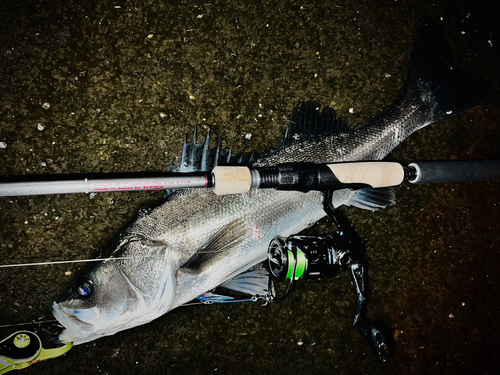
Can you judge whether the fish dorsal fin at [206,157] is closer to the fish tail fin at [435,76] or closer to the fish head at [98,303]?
the fish head at [98,303]

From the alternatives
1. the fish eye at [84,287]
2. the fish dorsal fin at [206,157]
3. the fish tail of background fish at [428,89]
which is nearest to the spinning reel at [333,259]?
the fish dorsal fin at [206,157]

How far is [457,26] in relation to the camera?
2.38 metres

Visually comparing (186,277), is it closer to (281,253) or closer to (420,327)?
(281,253)

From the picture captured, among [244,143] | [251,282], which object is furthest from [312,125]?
[251,282]

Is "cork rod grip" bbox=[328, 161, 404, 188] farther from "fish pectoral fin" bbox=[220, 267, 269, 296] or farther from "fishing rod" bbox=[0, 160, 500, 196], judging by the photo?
"fish pectoral fin" bbox=[220, 267, 269, 296]

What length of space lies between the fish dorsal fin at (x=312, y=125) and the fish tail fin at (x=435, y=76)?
0.52 metres

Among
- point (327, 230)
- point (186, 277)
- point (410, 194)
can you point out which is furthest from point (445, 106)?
point (186, 277)

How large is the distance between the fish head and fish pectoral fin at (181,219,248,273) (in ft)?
1.17

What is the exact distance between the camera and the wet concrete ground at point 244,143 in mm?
2035

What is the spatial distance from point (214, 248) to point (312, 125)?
1043 millimetres

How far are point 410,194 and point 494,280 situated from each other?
1060 millimetres

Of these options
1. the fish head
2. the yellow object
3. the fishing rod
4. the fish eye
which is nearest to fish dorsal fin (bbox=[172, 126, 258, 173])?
the fishing rod

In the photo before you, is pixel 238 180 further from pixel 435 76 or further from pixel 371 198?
pixel 435 76

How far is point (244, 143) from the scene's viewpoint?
87.6 inches
